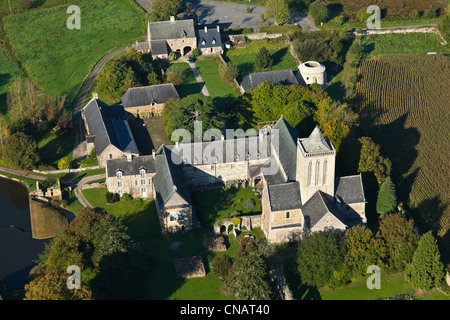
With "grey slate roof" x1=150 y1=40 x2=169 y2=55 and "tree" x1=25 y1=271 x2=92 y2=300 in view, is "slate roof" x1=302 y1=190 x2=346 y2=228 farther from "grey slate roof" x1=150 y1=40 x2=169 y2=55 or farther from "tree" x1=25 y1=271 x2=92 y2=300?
"grey slate roof" x1=150 y1=40 x2=169 y2=55

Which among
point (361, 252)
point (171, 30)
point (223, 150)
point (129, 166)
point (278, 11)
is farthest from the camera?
point (278, 11)

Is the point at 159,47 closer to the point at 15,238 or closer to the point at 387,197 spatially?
the point at 15,238

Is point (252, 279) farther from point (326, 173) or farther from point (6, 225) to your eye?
point (6, 225)

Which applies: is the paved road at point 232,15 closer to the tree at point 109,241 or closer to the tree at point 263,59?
the tree at point 263,59

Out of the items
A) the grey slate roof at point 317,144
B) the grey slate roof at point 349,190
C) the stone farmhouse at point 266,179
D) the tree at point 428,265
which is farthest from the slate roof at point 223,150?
the tree at point 428,265

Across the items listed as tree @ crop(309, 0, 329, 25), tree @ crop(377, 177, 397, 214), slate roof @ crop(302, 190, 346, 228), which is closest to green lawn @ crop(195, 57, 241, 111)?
tree @ crop(309, 0, 329, 25)

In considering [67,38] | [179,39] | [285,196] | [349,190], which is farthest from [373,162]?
[67,38]
